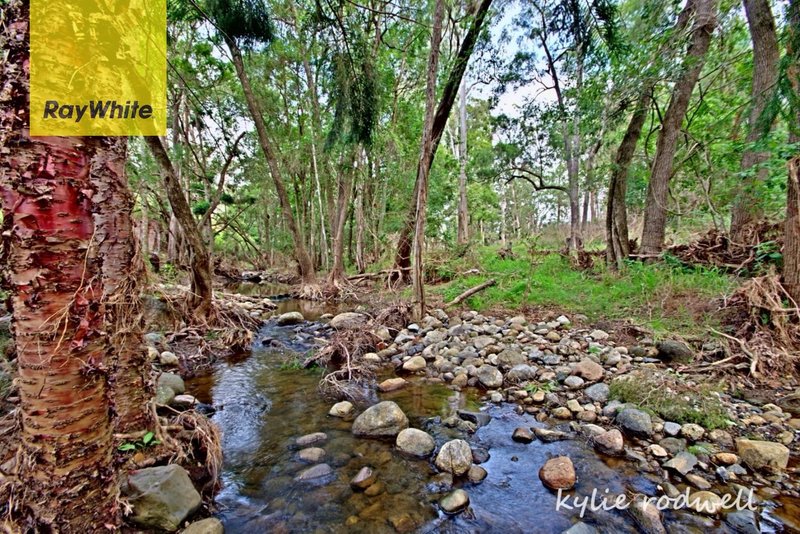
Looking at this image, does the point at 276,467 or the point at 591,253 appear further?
the point at 591,253

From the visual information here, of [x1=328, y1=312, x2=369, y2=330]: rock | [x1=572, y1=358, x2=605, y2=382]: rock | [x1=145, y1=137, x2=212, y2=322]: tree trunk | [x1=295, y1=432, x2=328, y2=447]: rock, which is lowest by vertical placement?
[x1=295, y1=432, x2=328, y2=447]: rock

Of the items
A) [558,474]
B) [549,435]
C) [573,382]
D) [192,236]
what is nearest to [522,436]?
[549,435]

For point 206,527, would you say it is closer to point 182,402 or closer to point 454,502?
point 454,502

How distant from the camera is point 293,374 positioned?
14.8 feet

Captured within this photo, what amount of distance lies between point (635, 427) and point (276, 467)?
296cm

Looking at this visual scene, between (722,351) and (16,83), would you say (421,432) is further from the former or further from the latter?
(722,351)

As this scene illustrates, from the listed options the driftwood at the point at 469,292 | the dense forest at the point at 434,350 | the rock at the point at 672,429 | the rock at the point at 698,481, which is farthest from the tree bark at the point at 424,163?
the rock at the point at 698,481

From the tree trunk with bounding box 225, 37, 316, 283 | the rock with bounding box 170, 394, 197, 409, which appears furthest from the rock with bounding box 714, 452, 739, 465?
the tree trunk with bounding box 225, 37, 316, 283

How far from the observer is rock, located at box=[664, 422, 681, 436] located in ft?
8.63

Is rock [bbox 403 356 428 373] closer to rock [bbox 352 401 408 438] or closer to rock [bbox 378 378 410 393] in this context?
rock [bbox 378 378 410 393]

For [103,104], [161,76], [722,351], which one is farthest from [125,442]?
[722,351]

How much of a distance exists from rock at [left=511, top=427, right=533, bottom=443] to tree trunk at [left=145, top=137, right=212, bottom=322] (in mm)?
5356

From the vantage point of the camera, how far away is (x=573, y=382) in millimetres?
3502

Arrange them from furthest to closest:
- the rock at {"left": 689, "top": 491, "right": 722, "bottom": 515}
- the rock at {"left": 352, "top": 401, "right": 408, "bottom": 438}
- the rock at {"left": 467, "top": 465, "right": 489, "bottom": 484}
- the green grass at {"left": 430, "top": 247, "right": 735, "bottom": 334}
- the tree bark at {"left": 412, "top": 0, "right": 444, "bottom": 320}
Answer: the tree bark at {"left": 412, "top": 0, "right": 444, "bottom": 320}, the green grass at {"left": 430, "top": 247, "right": 735, "bottom": 334}, the rock at {"left": 352, "top": 401, "right": 408, "bottom": 438}, the rock at {"left": 467, "top": 465, "right": 489, "bottom": 484}, the rock at {"left": 689, "top": 491, "right": 722, "bottom": 515}
